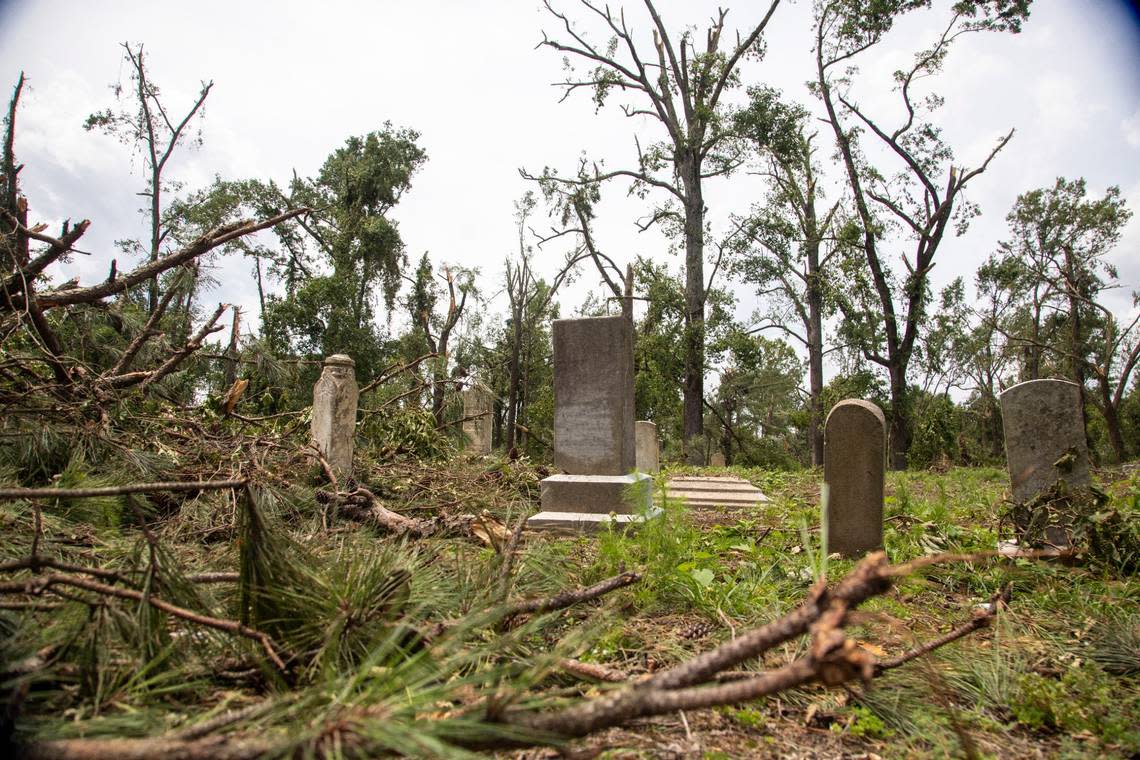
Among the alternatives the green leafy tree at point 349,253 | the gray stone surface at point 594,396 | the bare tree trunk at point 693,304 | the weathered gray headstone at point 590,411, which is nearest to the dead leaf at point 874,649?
the weathered gray headstone at point 590,411

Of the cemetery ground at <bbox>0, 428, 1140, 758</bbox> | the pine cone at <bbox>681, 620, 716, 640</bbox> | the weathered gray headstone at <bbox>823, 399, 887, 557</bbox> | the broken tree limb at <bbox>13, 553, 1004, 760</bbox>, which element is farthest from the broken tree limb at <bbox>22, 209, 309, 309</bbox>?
the weathered gray headstone at <bbox>823, 399, 887, 557</bbox>

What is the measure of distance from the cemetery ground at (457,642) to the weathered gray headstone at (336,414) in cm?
177

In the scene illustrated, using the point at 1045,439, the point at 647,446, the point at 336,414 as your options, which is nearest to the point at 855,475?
the point at 1045,439

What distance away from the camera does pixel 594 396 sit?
19.6ft

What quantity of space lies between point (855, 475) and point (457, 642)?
4026 mm

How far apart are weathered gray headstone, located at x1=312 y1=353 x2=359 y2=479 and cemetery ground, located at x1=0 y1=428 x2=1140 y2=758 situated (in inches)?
69.5

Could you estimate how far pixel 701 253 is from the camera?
60.1 ft

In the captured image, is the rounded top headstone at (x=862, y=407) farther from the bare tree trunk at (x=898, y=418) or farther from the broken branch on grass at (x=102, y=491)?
the bare tree trunk at (x=898, y=418)

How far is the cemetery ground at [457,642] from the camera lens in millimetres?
1028

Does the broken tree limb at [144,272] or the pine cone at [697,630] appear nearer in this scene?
the pine cone at [697,630]

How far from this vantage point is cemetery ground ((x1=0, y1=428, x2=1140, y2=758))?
103cm

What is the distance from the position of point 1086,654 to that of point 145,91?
85.9 feet

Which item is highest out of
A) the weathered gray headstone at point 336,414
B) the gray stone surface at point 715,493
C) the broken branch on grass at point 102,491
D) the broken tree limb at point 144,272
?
the broken tree limb at point 144,272

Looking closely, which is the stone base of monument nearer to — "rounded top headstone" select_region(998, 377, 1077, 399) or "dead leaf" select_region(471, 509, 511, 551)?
"dead leaf" select_region(471, 509, 511, 551)
